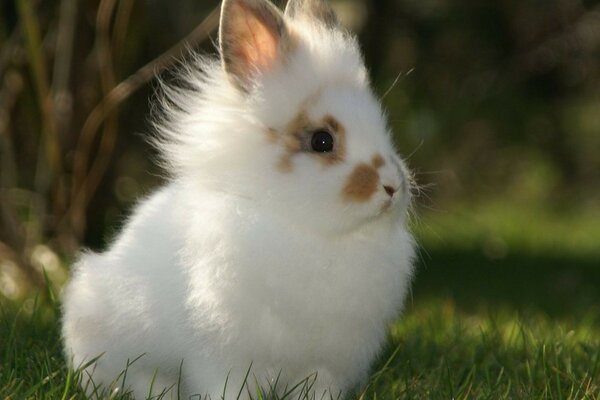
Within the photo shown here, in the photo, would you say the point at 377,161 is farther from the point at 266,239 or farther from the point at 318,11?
the point at 318,11

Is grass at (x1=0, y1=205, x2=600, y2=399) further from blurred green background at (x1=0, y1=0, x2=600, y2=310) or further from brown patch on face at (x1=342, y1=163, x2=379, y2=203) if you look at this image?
brown patch on face at (x1=342, y1=163, x2=379, y2=203)

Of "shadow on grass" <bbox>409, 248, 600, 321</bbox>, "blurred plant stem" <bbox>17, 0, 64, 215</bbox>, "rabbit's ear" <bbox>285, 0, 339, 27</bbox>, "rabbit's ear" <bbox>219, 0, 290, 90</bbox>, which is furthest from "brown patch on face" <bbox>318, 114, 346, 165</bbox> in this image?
"shadow on grass" <bbox>409, 248, 600, 321</bbox>

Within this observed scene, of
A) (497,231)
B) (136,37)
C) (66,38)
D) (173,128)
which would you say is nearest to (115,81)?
(66,38)

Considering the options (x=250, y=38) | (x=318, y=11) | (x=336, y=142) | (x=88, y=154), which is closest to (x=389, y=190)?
(x=336, y=142)

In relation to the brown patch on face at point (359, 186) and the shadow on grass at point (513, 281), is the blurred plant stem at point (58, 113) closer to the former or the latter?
the shadow on grass at point (513, 281)

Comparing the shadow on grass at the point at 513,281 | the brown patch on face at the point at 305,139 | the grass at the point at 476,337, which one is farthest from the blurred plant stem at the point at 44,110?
the brown patch on face at the point at 305,139

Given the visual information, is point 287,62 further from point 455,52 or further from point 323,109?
point 455,52
